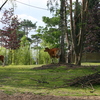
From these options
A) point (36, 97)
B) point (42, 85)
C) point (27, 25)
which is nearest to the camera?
point (36, 97)

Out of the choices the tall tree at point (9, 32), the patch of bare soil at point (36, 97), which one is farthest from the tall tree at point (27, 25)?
the patch of bare soil at point (36, 97)

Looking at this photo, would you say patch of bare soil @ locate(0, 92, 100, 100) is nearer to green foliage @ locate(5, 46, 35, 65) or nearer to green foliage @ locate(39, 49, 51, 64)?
green foliage @ locate(5, 46, 35, 65)

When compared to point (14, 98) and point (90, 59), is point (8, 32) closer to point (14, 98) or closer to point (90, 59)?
point (90, 59)

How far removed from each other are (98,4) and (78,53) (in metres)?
12.3

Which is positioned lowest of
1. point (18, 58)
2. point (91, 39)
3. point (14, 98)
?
point (14, 98)

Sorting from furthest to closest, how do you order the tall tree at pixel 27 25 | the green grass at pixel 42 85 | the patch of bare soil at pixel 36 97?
the tall tree at pixel 27 25 < the green grass at pixel 42 85 < the patch of bare soil at pixel 36 97

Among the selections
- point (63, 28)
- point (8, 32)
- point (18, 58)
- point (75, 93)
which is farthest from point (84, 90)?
point (8, 32)

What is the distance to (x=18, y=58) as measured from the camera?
2089 cm

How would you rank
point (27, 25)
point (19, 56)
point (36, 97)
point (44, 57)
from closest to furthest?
point (36, 97) < point (19, 56) < point (44, 57) < point (27, 25)

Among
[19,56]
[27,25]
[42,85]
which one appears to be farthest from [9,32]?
[27,25]

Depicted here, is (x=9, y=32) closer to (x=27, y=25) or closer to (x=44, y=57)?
(x=44, y=57)

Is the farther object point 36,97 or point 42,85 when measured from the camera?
point 42,85

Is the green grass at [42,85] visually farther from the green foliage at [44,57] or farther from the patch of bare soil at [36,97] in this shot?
the green foliage at [44,57]

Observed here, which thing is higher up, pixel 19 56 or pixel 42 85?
pixel 19 56
